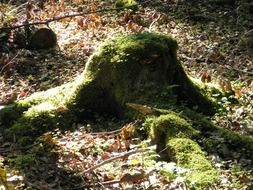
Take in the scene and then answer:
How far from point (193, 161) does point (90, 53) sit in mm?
5060

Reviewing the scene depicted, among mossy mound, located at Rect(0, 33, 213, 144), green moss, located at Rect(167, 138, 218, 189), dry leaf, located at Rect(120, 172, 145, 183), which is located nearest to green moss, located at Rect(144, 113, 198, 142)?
green moss, located at Rect(167, 138, 218, 189)

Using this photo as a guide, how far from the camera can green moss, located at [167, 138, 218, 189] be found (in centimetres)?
414

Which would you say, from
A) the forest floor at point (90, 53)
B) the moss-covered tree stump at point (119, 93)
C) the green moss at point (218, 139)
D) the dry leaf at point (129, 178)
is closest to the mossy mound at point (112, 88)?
the moss-covered tree stump at point (119, 93)

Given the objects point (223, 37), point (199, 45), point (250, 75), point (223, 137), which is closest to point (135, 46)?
point (223, 137)

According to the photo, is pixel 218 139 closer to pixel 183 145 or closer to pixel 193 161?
pixel 183 145

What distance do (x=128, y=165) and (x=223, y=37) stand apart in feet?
18.8

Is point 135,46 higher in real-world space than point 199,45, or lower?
higher

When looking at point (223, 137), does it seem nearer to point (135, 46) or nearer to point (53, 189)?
point (135, 46)

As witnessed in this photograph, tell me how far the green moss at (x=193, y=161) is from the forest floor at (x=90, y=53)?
160 millimetres

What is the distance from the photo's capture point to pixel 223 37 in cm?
984

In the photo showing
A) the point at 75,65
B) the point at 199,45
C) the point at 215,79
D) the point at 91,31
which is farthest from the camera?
the point at 91,31

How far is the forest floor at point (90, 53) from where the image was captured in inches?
183

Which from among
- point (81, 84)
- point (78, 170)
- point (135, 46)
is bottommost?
point (78, 170)

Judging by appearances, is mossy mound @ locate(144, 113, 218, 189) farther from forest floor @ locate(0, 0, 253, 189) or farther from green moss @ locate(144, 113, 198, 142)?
forest floor @ locate(0, 0, 253, 189)
